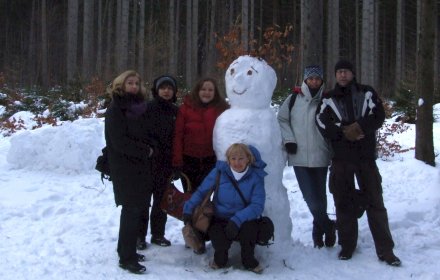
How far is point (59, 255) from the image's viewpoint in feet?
13.9

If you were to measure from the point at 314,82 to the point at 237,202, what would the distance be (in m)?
1.40

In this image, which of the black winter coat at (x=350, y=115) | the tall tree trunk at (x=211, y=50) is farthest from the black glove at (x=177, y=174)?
the tall tree trunk at (x=211, y=50)

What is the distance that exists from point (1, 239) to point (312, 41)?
4374 millimetres

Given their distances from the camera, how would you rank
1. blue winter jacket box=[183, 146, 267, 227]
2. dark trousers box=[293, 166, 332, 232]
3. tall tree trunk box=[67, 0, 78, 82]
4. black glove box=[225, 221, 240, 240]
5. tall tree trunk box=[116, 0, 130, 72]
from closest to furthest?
black glove box=[225, 221, 240, 240]
blue winter jacket box=[183, 146, 267, 227]
dark trousers box=[293, 166, 332, 232]
tall tree trunk box=[116, 0, 130, 72]
tall tree trunk box=[67, 0, 78, 82]

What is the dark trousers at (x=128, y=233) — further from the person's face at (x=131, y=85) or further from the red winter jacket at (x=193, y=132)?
the person's face at (x=131, y=85)

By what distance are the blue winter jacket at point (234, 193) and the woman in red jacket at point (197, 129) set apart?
0.40 meters

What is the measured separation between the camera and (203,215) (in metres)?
3.97

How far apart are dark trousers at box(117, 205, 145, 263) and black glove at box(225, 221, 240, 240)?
777 millimetres

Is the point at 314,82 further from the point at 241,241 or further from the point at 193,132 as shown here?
the point at 241,241

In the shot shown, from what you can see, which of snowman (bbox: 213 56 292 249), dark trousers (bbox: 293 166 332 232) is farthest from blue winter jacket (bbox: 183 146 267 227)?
dark trousers (bbox: 293 166 332 232)

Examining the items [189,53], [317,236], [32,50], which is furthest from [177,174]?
[32,50]

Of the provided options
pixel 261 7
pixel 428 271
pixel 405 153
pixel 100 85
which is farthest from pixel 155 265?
pixel 261 7

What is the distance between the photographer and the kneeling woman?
384cm

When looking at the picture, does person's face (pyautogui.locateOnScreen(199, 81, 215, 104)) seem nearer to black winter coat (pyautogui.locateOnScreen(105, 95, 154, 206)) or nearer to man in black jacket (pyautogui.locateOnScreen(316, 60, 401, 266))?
black winter coat (pyautogui.locateOnScreen(105, 95, 154, 206))
